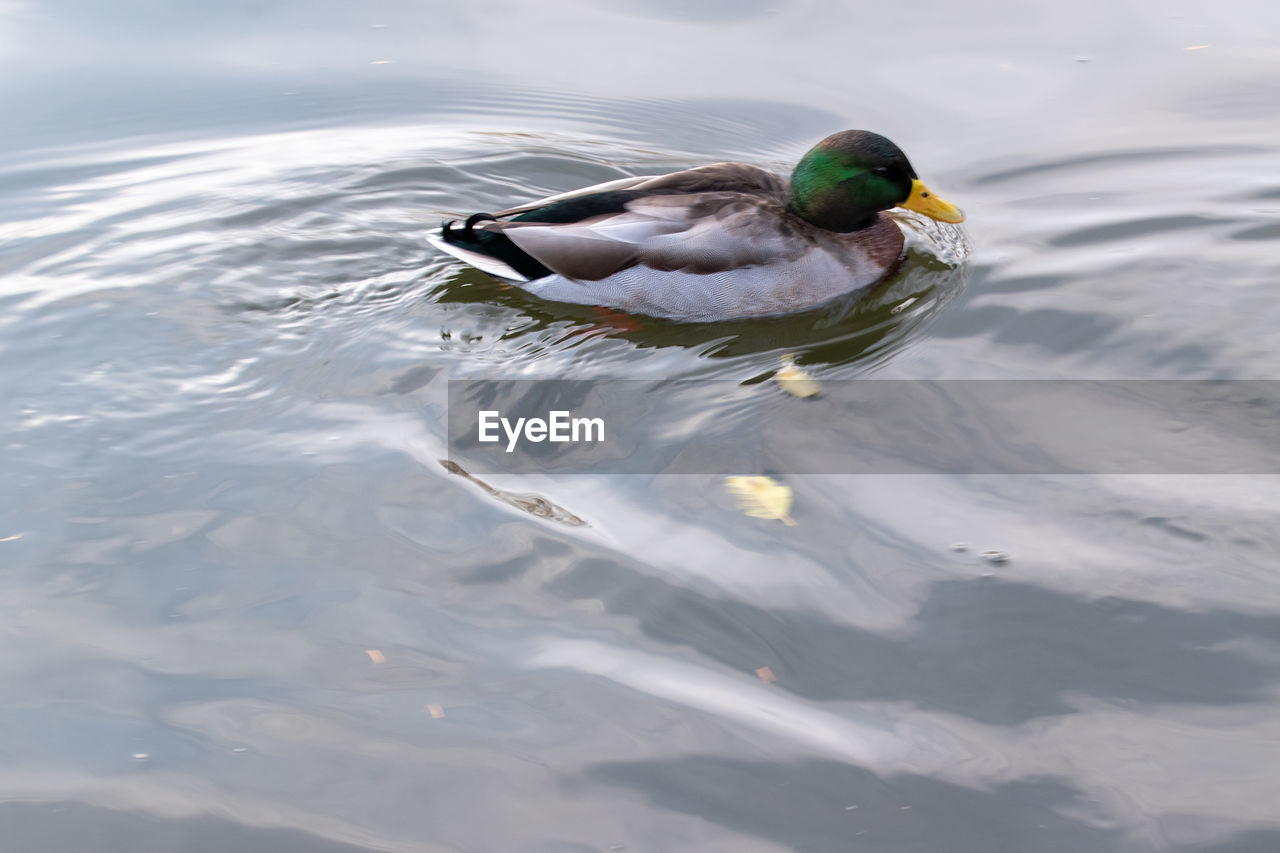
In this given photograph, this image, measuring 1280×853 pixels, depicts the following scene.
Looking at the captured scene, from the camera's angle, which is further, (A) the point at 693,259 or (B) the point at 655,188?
(B) the point at 655,188

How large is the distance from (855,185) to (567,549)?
244 cm

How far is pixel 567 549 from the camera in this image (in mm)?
3451

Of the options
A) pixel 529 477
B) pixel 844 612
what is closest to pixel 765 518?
pixel 844 612

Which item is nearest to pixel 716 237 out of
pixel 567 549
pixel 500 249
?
pixel 500 249

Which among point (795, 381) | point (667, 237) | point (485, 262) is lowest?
point (795, 381)

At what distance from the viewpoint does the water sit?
9.00 feet

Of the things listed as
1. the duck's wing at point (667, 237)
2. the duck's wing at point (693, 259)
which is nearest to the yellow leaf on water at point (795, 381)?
the duck's wing at point (693, 259)

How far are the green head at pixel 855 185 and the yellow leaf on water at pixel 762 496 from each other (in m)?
1.78

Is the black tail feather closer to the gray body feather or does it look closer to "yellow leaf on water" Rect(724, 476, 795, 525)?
the gray body feather

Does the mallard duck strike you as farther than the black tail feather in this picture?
No

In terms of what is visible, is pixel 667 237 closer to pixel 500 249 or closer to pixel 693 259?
pixel 693 259

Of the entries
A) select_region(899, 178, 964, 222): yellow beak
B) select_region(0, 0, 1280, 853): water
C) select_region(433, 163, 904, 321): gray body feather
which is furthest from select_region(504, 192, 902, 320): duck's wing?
select_region(899, 178, 964, 222): yellow beak

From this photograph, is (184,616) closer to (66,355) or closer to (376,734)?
(376,734)

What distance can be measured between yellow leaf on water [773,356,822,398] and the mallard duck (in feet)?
1.53
